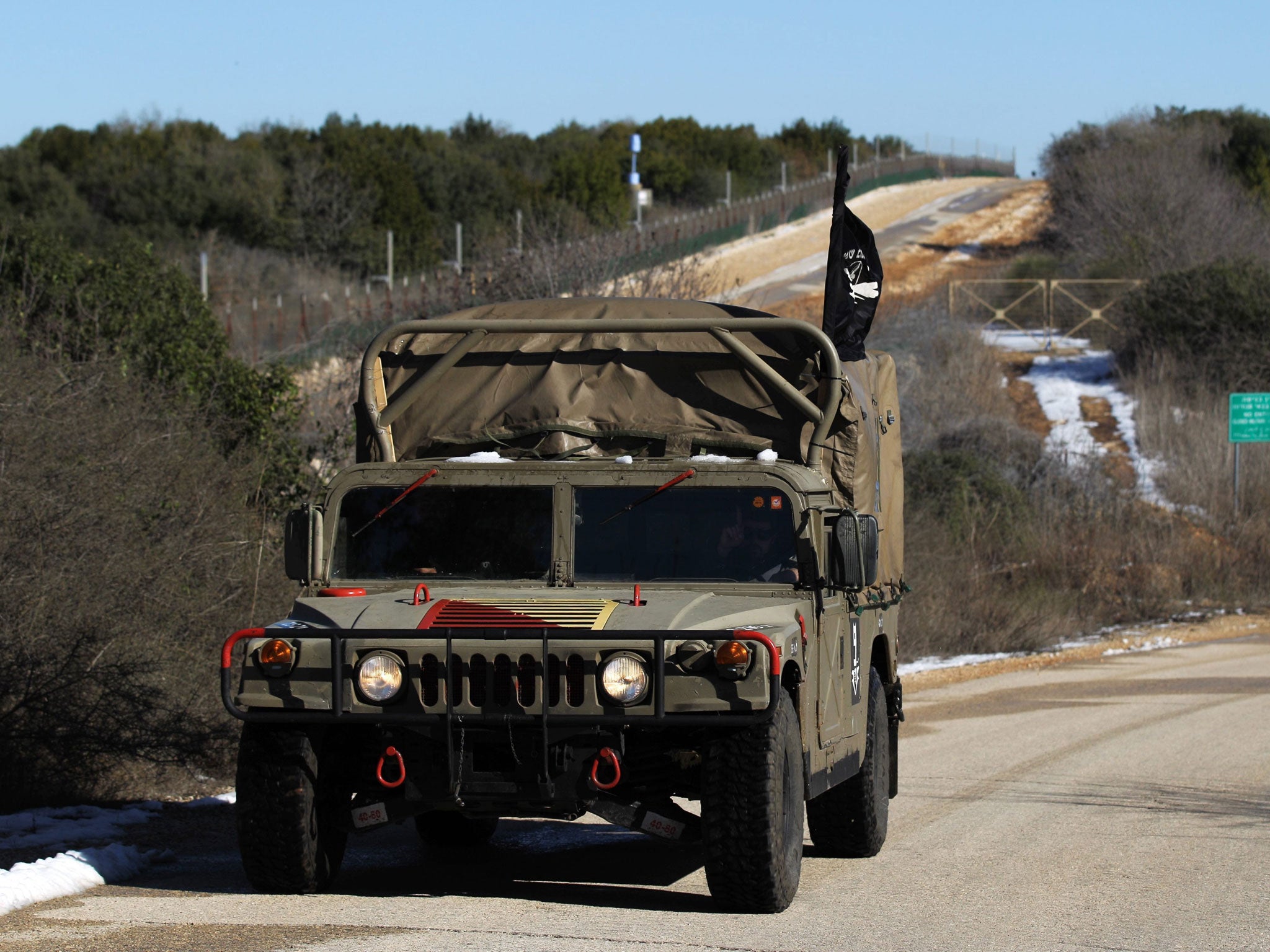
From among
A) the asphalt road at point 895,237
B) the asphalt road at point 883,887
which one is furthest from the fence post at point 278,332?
the asphalt road at point 883,887

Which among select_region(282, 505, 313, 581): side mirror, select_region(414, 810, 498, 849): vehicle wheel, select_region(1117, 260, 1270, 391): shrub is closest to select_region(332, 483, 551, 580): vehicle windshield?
select_region(282, 505, 313, 581): side mirror

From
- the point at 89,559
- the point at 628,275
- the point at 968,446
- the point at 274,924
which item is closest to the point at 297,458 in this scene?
the point at 89,559

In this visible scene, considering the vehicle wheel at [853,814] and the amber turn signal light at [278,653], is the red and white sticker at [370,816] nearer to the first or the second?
the amber turn signal light at [278,653]

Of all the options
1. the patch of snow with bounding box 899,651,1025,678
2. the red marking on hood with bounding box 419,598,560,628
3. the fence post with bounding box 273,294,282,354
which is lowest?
the patch of snow with bounding box 899,651,1025,678

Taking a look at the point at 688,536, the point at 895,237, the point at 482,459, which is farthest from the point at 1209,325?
the point at 688,536

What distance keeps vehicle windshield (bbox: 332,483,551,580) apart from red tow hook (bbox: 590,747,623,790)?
133 cm

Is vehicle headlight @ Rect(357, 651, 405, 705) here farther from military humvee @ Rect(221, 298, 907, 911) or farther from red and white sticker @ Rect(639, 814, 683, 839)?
red and white sticker @ Rect(639, 814, 683, 839)

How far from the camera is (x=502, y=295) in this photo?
89.8ft

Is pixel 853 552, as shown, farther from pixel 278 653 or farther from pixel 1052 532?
pixel 1052 532

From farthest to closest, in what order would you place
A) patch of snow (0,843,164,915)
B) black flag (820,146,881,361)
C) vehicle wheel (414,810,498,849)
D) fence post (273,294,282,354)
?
fence post (273,294,282,354), black flag (820,146,881,361), vehicle wheel (414,810,498,849), patch of snow (0,843,164,915)

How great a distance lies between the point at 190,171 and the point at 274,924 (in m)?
71.6

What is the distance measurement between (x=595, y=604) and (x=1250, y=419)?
89.9ft

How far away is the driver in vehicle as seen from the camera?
7871mm

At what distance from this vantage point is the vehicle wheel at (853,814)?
351 inches
